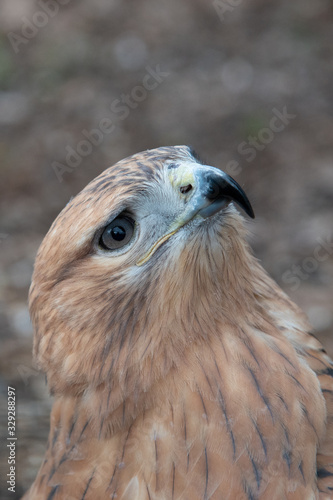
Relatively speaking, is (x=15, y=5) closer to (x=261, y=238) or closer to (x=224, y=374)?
(x=261, y=238)

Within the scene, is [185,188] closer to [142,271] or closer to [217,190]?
[217,190]

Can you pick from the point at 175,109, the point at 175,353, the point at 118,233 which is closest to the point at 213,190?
the point at 118,233

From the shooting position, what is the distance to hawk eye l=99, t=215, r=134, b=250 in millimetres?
2369

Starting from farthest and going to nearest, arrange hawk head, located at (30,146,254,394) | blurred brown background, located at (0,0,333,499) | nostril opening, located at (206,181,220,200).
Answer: blurred brown background, located at (0,0,333,499)
hawk head, located at (30,146,254,394)
nostril opening, located at (206,181,220,200)

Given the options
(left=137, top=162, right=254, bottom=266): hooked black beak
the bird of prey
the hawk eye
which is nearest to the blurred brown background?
the bird of prey

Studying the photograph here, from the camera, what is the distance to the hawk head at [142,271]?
236cm

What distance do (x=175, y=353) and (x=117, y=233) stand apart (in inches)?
18.5

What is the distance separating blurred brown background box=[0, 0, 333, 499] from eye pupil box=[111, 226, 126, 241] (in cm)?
291

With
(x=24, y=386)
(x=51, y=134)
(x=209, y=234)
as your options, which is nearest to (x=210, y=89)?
(x=51, y=134)

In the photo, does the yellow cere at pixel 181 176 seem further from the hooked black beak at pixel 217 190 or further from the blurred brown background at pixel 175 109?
the blurred brown background at pixel 175 109

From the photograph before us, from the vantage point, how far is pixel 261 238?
608cm

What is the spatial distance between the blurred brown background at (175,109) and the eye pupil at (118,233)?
291 centimetres

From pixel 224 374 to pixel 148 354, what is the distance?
0.28 m

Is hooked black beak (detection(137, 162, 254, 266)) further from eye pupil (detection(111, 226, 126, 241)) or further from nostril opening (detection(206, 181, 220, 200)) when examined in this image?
eye pupil (detection(111, 226, 126, 241))
